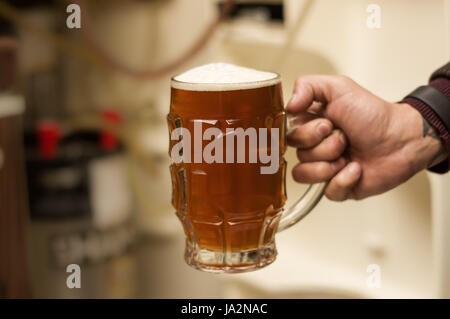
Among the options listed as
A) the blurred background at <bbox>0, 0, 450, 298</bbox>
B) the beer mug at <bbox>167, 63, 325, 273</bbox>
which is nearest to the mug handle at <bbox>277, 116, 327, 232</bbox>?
the beer mug at <bbox>167, 63, 325, 273</bbox>

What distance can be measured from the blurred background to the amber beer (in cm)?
23

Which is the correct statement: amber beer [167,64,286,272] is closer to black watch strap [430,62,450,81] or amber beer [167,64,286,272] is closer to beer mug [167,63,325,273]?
beer mug [167,63,325,273]

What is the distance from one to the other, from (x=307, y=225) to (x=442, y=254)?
36cm

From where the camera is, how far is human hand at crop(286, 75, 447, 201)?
822mm

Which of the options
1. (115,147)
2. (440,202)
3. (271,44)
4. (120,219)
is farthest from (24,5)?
(440,202)

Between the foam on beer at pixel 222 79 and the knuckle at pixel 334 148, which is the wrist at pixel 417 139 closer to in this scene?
the knuckle at pixel 334 148

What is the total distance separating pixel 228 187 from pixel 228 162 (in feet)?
0.09

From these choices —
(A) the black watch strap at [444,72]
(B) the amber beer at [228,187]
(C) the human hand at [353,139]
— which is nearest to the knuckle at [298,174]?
(C) the human hand at [353,139]

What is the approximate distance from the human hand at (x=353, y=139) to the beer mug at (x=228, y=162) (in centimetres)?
9

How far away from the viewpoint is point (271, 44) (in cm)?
129

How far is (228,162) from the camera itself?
0.67 meters

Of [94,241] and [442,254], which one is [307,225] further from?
[94,241]

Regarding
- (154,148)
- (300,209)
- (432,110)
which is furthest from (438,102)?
(154,148)

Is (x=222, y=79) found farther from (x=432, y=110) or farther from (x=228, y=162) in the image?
(x=432, y=110)
